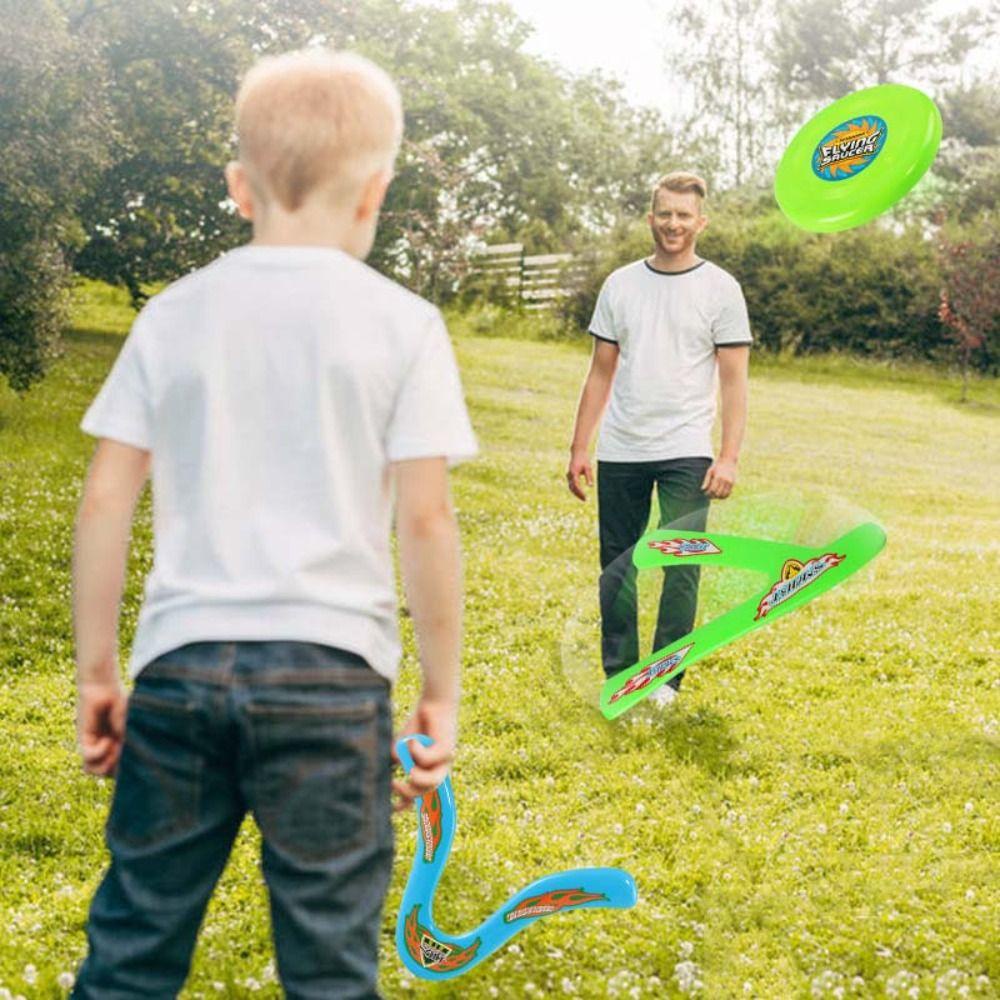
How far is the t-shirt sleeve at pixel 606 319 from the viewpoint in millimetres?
5387

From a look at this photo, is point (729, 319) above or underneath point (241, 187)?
underneath

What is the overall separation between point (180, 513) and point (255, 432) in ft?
0.51

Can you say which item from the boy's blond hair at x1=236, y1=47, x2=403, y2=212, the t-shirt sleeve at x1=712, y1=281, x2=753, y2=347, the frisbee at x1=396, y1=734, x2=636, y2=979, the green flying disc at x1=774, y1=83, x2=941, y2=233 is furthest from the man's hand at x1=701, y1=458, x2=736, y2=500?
the boy's blond hair at x1=236, y1=47, x2=403, y2=212

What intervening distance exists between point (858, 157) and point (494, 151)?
102 ft

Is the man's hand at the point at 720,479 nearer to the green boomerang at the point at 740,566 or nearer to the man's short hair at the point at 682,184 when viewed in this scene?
the green boomerang at the point at 740,566

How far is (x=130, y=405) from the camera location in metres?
1.99

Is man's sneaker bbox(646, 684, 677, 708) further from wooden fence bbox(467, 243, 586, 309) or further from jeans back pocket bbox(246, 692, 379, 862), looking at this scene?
wooden fence bbox(467, 243, 586, 309)

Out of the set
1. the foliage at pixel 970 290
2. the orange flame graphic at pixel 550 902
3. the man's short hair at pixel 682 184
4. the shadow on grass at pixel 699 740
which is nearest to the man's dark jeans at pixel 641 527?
the shadow on grass at pixel 699 740

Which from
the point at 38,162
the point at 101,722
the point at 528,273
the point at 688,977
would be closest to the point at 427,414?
the point at 101,722

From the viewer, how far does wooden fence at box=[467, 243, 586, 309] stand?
27.4 metres

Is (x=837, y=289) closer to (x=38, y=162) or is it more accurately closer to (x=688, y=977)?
(x=38, y=162)

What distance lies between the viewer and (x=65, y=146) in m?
11.7

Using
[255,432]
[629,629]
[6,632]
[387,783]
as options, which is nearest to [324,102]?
[255,432]

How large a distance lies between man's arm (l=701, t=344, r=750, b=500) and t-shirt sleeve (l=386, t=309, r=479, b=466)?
10.9 ft
